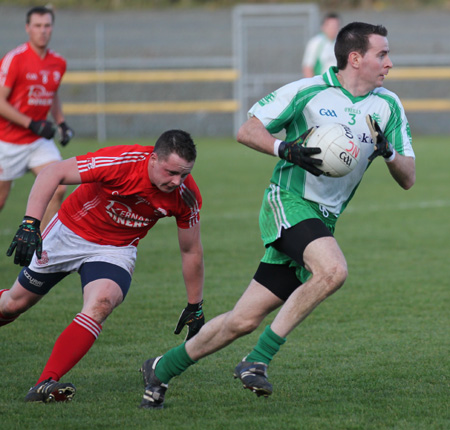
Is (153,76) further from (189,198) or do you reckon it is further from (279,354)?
(189,198)

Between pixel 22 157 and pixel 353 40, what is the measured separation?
485cm

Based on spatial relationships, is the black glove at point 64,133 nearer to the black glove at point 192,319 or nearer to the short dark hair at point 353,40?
the black glove at point 192,319

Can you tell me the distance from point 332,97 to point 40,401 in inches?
88.0

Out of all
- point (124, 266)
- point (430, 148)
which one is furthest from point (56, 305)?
point (430, 148)

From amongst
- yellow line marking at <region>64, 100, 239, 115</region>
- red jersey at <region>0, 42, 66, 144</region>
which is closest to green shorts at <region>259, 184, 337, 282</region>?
red jersey at <region>0, 42, 66, 144</region>

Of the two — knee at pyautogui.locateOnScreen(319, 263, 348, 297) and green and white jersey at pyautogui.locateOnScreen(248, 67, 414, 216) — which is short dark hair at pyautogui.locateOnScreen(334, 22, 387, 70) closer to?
green and white jersey at pyautogui.locateOnScreen(248, 67, 414, 216)

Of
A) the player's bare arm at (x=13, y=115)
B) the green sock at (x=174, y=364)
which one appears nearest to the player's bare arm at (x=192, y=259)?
the green sock at (x=174, y=364)

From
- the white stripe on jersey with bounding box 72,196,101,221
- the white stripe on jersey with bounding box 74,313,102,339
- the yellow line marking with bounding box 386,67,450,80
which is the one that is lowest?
the yellow line marking with bounding box 386,67,450,80

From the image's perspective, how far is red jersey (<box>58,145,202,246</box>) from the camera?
4.95 meters

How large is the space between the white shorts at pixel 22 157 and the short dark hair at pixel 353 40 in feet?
15.1

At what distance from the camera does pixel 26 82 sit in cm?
891

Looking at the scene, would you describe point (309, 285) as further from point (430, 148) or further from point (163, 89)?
point (163, 89)

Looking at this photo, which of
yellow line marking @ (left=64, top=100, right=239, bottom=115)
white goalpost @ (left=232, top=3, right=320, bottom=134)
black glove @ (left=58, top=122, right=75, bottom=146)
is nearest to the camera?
black glove @ (left=58, top=122, right=75, bottom=146)

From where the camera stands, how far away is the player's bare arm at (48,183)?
4.77m
